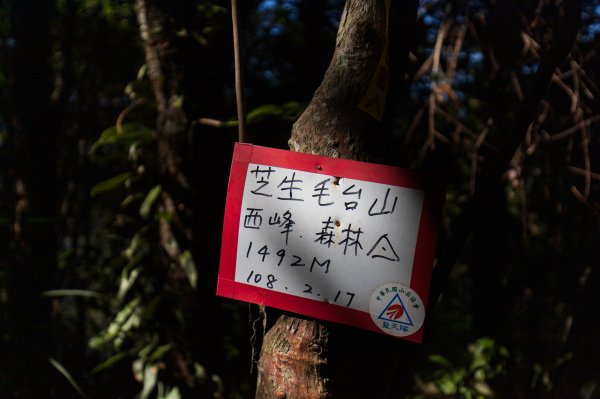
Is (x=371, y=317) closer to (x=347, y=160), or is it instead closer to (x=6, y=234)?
(x=347, y=160)

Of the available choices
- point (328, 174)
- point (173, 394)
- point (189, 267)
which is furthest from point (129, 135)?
point (328, 174)

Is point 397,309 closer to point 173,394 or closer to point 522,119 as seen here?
point 522,119

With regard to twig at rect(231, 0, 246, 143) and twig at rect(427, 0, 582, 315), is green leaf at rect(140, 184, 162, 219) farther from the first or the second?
twig at rect(427, 0, 582, 315)

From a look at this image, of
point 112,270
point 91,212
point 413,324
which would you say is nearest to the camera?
point 413,324

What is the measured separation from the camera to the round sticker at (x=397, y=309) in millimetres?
756

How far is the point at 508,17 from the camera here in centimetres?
198

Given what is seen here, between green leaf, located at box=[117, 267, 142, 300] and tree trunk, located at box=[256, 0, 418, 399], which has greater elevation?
tree trunk, located at box=[256, 0, 418, 399]

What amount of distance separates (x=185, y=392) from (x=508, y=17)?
171 centimetres

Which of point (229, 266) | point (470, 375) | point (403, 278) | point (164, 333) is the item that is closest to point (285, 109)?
point (164, 333)

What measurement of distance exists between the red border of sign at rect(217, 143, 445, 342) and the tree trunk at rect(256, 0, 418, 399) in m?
0.02

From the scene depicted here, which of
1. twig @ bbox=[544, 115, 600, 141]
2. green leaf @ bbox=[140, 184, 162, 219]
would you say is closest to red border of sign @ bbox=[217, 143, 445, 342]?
green leaf @ bbox=[140, 184, 162, 219]

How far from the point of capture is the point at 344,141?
80 centimetres

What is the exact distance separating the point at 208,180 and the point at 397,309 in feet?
3.31

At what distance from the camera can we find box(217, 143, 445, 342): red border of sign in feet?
2.45
